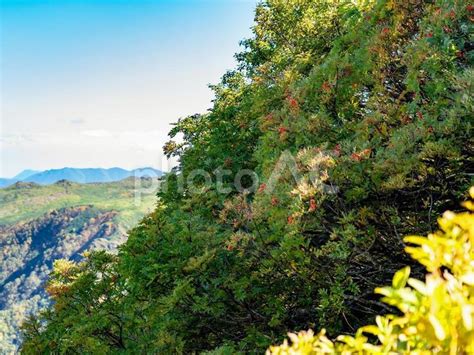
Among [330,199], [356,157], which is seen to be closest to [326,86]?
[356,157]

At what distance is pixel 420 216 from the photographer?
26.7ft

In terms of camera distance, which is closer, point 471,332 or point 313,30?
point 471,332

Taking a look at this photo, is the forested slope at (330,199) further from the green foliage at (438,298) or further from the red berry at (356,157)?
the green foliage at (438,298)

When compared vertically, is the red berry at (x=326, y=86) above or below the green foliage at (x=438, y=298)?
above

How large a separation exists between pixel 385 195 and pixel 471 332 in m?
6.14

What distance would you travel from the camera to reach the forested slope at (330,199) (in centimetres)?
696

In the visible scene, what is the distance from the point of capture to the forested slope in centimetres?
696

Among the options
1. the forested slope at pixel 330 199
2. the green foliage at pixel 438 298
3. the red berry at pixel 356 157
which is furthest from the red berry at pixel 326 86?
the green foliage at pixel 438 298

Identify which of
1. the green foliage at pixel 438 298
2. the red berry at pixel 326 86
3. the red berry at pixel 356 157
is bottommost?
the green foliage at pixel 438 298

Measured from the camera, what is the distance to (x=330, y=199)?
292 inches

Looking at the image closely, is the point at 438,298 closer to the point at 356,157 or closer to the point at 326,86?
the point at 356,157

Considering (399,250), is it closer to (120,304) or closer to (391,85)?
(391,85)

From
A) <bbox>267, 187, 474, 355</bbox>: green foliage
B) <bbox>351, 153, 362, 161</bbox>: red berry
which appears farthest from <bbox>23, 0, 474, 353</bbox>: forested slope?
<bbox>267, 187, 474, 355</bbox>: green foliage

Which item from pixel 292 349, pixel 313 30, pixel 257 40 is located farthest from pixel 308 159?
pixel 257 40
